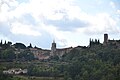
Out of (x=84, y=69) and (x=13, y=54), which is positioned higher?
(x=13, y=54)

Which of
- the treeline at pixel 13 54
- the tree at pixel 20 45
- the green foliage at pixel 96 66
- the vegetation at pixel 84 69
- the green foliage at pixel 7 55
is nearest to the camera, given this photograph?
the green foliage at pixel 96 66

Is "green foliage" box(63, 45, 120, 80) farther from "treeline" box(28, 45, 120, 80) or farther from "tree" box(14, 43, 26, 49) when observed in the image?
"tree" box(14, 43, 26, 49)

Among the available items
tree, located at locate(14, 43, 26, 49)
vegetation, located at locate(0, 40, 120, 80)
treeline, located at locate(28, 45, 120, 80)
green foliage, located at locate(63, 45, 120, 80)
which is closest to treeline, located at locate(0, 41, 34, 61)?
tree, located at locate(14, 43, 26, 49)

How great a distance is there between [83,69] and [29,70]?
14.2 metres

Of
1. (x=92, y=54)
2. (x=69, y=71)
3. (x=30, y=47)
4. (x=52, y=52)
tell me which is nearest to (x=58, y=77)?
(x=69, y=71)

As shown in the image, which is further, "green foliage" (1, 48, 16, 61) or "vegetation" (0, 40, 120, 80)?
"green foliage" (1, 48, 16, 61)

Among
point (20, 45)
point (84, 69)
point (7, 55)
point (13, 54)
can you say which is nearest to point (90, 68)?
point (84, 69)

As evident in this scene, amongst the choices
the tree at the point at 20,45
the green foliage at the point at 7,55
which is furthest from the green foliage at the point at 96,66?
the tree at the point at 20,45

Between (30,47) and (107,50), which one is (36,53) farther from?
(107,50)

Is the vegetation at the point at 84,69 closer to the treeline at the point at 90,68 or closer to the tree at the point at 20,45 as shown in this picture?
the treeline at the point at 90,68

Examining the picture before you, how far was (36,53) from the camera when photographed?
14038 cm

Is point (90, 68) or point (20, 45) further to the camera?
point (20, 45)

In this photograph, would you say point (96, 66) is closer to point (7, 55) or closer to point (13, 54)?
point (7, 55)

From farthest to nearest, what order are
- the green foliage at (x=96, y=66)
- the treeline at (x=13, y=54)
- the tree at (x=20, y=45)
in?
the tree at (x=20, y=45), the treeline at (x=13, y=54), the green foliage at (x=96, y=66)
